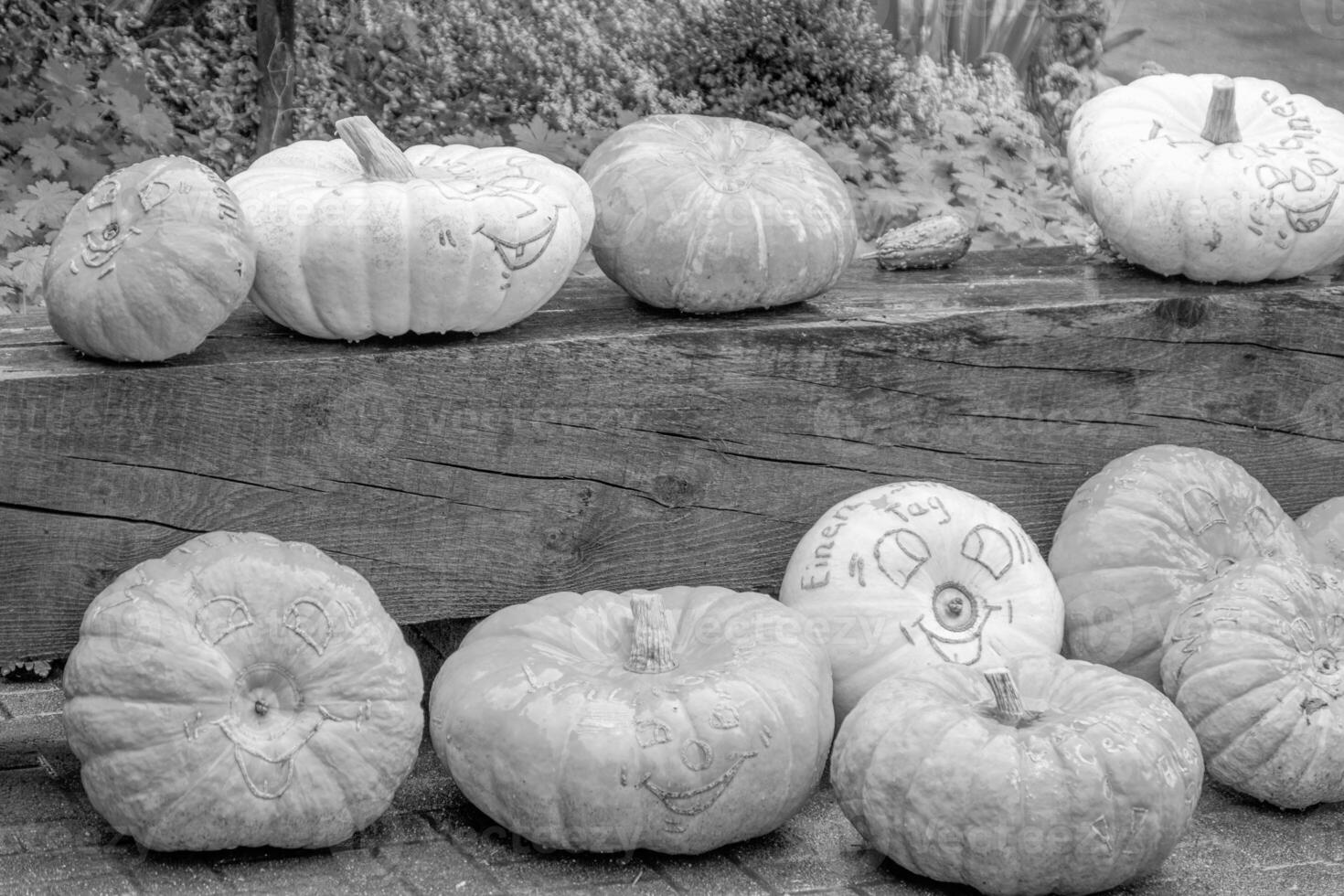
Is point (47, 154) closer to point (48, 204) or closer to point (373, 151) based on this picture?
point (48, 204)

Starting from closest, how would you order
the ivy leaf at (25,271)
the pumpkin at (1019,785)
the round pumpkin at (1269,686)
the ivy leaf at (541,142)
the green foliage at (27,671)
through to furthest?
1. the pumpkin at (1019,785)
2. the round pumpkin at (1269,686)
3. the green foliage at (27,671)
4. the ivy leaf at (25,271)
5. the ivy leaf at (541,142)

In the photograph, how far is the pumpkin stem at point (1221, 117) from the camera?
3.60m

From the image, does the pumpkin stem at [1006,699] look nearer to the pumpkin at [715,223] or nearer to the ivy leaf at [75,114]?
the pumpkin at [715,223]

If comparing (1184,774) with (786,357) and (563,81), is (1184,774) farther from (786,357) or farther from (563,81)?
(563,81)

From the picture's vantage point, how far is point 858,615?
125 inches

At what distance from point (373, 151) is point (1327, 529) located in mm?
2422

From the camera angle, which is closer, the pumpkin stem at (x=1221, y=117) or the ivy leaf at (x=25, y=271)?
the pumpkin stem at (x=1221, y=117)

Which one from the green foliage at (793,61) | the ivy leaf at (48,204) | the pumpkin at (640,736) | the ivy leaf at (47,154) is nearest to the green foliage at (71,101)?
the ivy leaf at (47,154)

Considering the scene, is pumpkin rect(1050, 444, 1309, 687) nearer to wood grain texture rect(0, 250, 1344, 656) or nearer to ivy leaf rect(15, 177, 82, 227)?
wood grain texture rect(0, 250, 1344, 656)

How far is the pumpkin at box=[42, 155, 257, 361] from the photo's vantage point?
9.07ft

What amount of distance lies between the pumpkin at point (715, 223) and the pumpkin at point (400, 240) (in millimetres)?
179

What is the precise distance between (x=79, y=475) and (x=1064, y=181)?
4.39m

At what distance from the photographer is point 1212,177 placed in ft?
11.6

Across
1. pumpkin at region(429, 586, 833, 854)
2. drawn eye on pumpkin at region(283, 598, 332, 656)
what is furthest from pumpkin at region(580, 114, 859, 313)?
drawn eye on pumpkin at region(283, 598, 332, 656)
